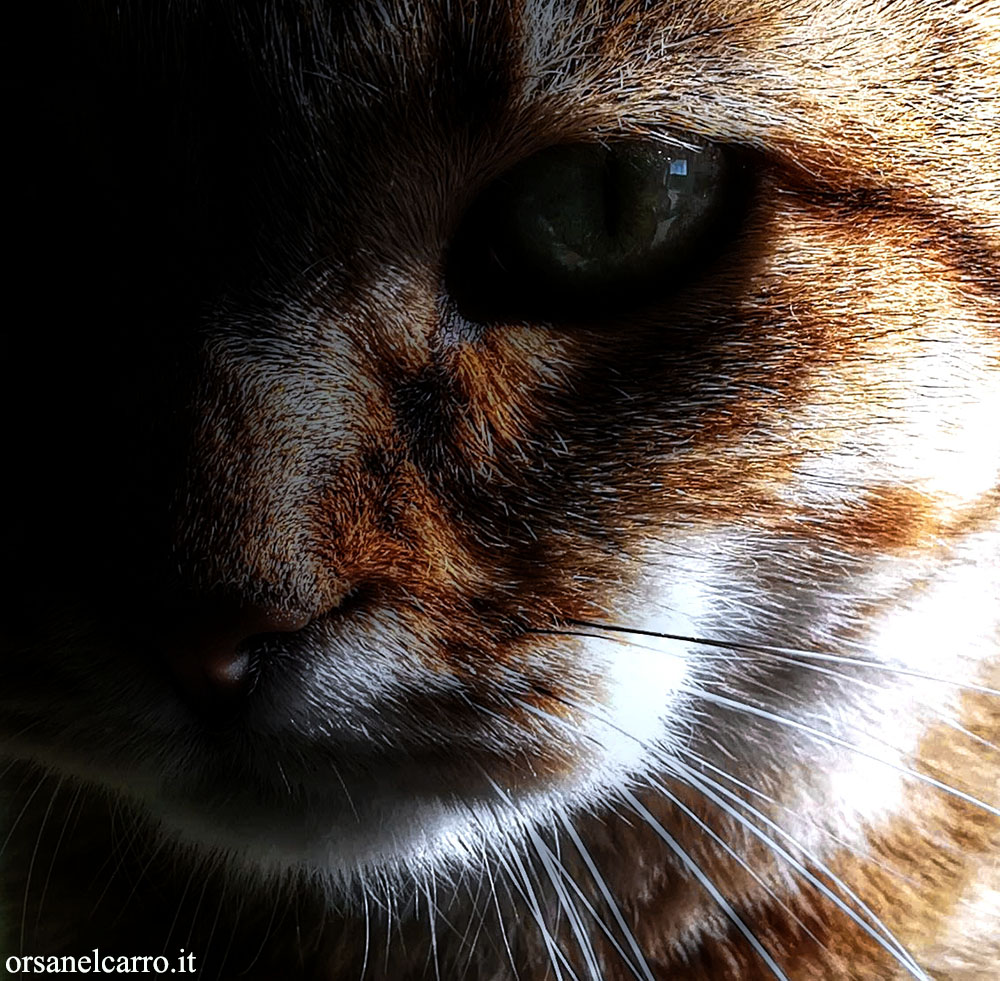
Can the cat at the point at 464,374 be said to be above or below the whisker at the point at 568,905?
above

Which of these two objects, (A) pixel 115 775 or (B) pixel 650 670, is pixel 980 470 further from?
(A) pixel 115 775

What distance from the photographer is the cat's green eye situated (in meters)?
0.42

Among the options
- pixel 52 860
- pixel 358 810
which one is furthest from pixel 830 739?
pixel 52 860

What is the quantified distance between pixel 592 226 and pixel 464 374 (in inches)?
2.9

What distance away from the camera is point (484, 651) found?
441mm

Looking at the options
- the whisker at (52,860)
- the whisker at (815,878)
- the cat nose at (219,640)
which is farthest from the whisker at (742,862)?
the whisker at (52,860)

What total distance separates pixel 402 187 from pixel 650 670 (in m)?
0.21

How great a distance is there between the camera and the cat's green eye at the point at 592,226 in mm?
419

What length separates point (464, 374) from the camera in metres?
0.43

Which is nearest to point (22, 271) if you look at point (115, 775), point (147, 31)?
point (147, 31)

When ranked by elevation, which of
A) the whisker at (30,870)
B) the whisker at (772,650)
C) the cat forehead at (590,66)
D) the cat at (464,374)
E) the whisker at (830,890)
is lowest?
the whisker at (30,870)

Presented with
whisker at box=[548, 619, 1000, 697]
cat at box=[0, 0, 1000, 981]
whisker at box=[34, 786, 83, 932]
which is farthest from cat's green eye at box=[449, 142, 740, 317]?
whisker at box=[34, 786, 83, 932]

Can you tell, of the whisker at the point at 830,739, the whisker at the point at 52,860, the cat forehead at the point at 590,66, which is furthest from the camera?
the whisker at the point at 52,860

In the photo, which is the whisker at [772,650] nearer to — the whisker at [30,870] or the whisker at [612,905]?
the whisker at [612,905]
